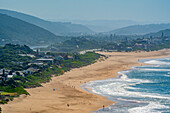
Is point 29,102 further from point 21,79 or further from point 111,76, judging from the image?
point 111,76

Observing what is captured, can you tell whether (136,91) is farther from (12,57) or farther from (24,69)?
(12,57)

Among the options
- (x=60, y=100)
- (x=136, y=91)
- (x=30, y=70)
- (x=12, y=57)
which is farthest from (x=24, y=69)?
(x=136, y=91)

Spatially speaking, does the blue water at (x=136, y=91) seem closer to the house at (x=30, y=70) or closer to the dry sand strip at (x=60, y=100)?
the dry sand strip at (x=60, y=100)

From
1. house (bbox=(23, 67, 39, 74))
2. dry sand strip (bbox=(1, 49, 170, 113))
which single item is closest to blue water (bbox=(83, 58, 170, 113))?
dry sand strip (bbox=(1, 49, 170, 113))

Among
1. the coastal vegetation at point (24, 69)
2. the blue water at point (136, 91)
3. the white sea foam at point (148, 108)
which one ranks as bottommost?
the white sea foam at point (148, 108)

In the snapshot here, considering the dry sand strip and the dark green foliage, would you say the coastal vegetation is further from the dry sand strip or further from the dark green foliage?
the dry sand strip

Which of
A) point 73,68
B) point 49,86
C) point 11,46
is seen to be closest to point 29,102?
point 49,86

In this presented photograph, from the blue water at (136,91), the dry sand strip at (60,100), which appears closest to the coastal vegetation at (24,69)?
the dry sand strip at (60,100)

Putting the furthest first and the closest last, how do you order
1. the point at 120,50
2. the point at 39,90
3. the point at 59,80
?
the point at 120,50 → the point at 59,80 → the point at 39,90
